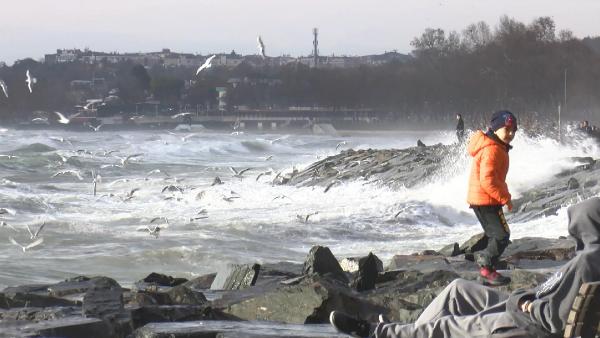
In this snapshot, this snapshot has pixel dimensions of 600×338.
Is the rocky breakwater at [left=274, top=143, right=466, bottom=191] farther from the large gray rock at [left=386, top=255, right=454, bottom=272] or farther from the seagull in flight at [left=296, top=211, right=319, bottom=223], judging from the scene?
the large gray rock at [left=386, top=255, right=454, bottom=272]

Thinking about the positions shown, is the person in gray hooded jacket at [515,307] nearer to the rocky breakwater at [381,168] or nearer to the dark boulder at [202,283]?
the dark boulder at [202,283]

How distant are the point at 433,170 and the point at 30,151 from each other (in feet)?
103

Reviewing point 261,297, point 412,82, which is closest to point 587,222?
point 261,297

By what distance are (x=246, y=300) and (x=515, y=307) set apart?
261cm

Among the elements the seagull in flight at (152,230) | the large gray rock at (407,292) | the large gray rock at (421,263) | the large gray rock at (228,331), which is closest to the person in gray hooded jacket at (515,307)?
the large gray rock at (228,331)

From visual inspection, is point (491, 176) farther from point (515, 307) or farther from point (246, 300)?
point (515, 307)

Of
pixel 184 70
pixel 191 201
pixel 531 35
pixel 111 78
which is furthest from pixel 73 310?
pixel 184 70

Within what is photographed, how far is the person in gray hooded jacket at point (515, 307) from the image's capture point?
5309 millimetres

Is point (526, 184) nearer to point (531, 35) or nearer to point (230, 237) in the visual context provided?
point (230, 237)

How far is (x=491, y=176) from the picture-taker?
841 centimetres

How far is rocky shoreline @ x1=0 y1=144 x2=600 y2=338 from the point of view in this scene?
684 centimetres

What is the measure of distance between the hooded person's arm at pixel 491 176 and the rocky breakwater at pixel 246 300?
1.71 ft

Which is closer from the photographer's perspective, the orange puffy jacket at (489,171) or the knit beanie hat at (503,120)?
the knit beanie hat at (503,120)

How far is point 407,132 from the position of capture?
285ft
